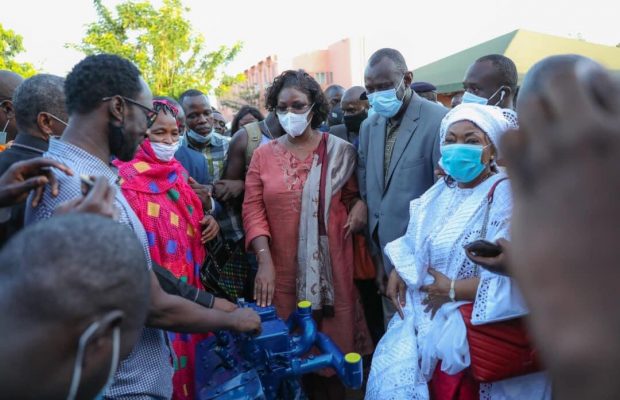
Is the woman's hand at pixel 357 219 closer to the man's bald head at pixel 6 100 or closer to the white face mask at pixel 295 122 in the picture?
the white face mask at pixel 295 122

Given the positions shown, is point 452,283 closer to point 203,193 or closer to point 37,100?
point 203,193

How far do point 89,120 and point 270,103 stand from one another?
5.44 feet

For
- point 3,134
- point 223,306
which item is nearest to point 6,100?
point 3,134

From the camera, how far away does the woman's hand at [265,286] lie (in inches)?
101

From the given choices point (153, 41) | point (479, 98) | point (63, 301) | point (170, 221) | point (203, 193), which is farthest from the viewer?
point (153, 41)

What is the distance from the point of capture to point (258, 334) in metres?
1.86

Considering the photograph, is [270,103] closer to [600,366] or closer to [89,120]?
[89,120]

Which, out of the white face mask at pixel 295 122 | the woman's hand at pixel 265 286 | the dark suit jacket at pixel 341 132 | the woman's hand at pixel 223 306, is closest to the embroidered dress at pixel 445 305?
the woman's hand at pixel 265 286

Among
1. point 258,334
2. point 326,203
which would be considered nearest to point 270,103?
point 326,203

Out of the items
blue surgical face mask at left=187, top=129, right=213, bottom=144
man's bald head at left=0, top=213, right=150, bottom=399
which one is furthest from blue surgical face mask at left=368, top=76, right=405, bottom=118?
man's bald head at left=0, top=213, right=150, bottom=399

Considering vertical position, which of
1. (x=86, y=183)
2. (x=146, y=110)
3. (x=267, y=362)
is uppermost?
(x=146, y=110)

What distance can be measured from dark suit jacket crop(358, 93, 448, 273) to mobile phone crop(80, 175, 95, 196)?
1.84m

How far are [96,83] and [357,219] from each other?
5.62 ft

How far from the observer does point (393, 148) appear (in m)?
2.89
